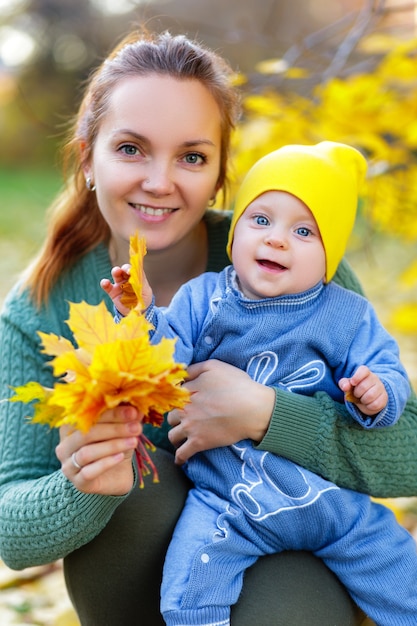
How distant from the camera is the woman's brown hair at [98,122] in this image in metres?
1.97

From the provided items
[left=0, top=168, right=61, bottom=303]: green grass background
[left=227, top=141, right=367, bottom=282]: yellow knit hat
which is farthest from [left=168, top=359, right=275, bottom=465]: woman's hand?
[left=0, top=168, right=61, bottom=303]: green grass background

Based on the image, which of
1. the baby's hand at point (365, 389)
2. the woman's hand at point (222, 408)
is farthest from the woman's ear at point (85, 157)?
the baby's hand at point (365, 389)

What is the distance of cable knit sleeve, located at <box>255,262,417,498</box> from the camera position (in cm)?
176

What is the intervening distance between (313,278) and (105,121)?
635mm

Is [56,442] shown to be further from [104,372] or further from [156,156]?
[104,372]

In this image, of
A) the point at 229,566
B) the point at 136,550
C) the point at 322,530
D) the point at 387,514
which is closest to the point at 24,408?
the point at 136,550

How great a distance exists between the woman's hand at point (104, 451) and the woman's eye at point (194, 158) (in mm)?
758

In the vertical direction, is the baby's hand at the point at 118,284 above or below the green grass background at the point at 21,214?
above

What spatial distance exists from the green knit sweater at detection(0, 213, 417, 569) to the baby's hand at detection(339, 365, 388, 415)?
0.52 ft

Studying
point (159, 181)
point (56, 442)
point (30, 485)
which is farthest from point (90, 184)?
point (30, 485)

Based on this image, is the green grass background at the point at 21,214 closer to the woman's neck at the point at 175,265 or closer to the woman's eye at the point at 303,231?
the woman's neck at the point at 175,265

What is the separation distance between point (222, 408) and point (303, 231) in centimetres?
42

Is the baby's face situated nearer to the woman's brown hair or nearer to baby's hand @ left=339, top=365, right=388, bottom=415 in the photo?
baby's hand @ left=339, top=365, right=388, bottom=415

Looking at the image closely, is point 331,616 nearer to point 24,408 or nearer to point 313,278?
point 313,278
